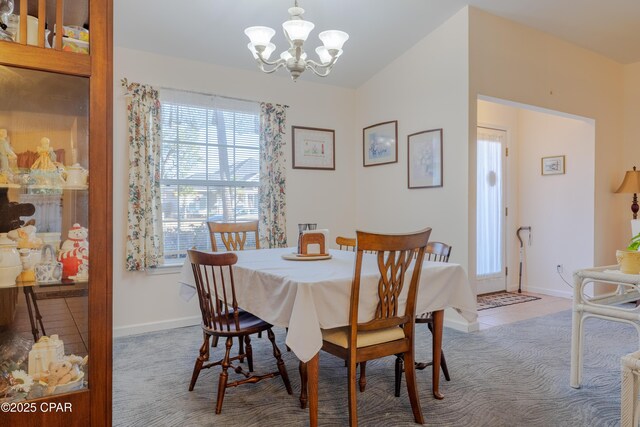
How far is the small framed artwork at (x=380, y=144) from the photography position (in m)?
4.64

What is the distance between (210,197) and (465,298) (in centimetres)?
271

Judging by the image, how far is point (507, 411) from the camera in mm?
2268

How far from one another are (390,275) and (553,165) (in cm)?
441

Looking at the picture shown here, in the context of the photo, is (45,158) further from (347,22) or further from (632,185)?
(632,185)

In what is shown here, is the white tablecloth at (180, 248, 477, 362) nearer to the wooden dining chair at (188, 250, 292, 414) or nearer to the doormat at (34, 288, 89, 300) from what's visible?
the wooden dining chair at (188, 250, 292, 414)

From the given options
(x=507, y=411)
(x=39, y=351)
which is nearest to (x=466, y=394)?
(x=507, y=411)

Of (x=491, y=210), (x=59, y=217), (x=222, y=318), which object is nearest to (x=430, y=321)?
(x=222, y=318)

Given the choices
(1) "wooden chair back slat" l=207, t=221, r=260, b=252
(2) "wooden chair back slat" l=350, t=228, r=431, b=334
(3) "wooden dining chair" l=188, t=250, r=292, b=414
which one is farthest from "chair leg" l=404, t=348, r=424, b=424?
(1) "wooden chair back slat" l=207, t=221, r=260, b=252

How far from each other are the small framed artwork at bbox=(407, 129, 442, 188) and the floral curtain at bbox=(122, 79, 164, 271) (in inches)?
101

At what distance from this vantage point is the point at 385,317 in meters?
2.04

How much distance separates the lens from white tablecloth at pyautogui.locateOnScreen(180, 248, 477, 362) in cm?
183

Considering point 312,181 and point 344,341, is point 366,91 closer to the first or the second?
point 312,181

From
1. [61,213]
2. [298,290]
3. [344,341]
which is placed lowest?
[344,341]

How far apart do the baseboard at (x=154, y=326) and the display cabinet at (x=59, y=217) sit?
2410 millimetres
